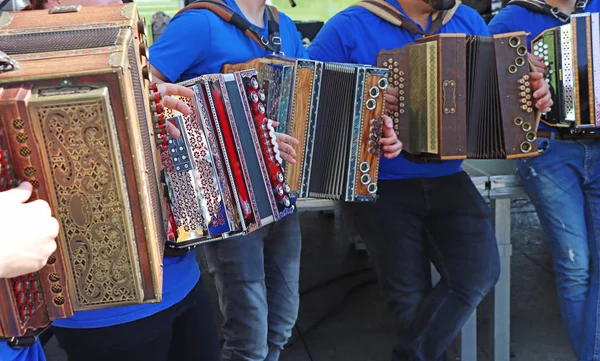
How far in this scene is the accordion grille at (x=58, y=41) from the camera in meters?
0.96

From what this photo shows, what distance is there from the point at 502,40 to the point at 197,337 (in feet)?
5.08

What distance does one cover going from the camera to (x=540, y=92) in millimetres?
2189

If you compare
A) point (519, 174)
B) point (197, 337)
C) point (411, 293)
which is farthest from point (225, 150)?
point (519, 174)

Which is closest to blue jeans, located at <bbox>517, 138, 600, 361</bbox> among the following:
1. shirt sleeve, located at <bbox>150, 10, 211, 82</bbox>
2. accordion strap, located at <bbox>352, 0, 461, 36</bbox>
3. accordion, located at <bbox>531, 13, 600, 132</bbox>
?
accordion, located at <bbox>531, 13, 600, 132</bbox>

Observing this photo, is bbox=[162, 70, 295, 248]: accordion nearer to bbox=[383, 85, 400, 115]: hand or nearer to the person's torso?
the person's torso

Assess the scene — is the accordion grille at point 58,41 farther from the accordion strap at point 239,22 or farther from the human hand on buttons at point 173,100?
the accordion strap at point 239,22

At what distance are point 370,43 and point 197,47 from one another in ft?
2.53

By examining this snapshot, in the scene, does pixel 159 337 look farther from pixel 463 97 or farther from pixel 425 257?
pixel 463 97

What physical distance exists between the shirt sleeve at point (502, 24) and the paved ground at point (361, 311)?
1.58 m

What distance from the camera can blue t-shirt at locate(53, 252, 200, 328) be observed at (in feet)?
4.53

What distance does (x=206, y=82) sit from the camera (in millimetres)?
1629

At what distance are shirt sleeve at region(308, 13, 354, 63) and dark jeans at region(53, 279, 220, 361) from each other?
1143 mm

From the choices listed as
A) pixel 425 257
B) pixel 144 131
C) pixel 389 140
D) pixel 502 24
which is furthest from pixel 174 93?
pixel 502 24

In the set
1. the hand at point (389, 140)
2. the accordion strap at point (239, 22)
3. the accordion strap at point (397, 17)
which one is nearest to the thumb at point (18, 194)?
the accordion strap at point (239, 22)
